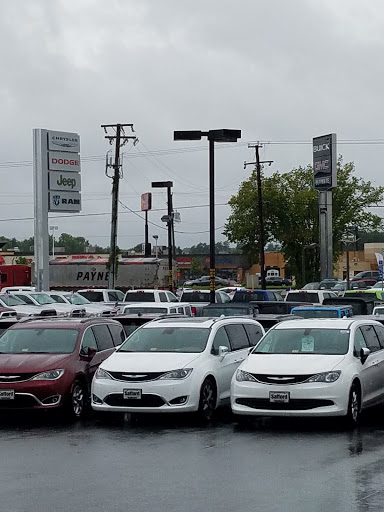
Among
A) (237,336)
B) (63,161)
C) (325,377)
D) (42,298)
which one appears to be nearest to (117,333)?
(237,336)

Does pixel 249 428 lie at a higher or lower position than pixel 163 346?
lower

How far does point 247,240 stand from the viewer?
79.2 metres

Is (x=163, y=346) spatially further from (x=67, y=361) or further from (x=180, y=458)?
(x=180, y=458)

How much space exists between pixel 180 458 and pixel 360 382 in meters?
3.82

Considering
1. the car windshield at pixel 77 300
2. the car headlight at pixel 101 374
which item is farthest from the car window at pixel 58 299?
the car headlight at pixel 101 374

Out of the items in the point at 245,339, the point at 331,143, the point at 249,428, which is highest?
the point at 331,143

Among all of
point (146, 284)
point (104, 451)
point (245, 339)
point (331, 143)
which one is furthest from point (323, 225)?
point (104, 451)

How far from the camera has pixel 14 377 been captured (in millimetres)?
14844

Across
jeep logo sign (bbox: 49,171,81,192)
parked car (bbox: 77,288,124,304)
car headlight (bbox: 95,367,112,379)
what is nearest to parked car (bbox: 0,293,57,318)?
parked car (bbox: 77,288,124,304)

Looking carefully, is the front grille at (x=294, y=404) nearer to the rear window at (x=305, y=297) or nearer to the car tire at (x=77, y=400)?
the car tire at (x=77, y=400)

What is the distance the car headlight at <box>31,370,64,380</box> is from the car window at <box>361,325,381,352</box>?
192 inches

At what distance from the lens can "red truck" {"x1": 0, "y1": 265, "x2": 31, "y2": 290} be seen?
181ft

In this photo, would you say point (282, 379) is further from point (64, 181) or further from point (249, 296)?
point (64, 181)

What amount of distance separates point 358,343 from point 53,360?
4.81 m
